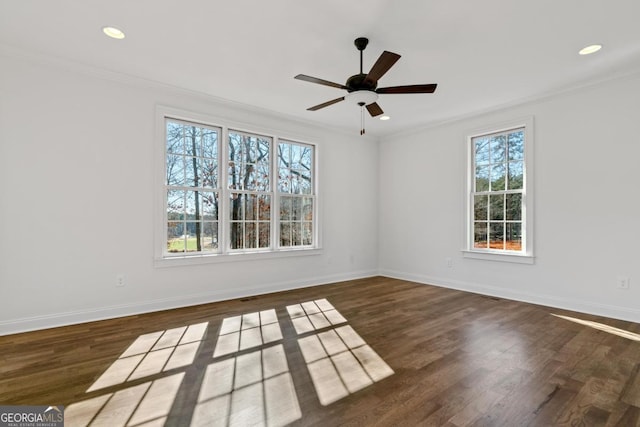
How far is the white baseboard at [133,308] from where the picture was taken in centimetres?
326

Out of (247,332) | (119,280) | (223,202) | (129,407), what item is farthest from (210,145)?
(129,407)

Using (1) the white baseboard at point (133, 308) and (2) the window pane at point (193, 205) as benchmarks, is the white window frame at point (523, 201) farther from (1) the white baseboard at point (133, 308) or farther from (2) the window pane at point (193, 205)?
(2) the window pane at point (193, 205)

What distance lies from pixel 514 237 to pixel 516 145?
1352mm

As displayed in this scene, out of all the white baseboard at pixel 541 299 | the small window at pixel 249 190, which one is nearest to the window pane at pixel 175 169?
the small window at pixel 249 190

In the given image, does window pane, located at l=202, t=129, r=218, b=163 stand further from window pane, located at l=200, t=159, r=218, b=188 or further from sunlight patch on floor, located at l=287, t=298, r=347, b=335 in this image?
sunlight patch on floor, located at l=287, t=298, r=347, b=335

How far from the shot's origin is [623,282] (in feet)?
12.1

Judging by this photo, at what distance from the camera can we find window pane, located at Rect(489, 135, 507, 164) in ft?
16.0

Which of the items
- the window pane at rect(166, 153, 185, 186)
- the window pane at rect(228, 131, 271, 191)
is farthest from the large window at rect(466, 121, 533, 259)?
the window pane at rect(166, 153, 185, 186)

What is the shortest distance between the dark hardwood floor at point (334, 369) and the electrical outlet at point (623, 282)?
1.45ft

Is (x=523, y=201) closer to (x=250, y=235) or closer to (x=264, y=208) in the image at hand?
(x=264, y=208)

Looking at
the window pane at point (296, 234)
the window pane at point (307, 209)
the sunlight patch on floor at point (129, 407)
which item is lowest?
the sunlight patch on floor at point (129, 407)

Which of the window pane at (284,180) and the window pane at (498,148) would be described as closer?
the window pane at (498,148)

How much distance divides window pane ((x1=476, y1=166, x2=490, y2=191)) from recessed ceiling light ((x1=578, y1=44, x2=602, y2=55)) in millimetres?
2043

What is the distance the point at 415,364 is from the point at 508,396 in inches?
25.7
